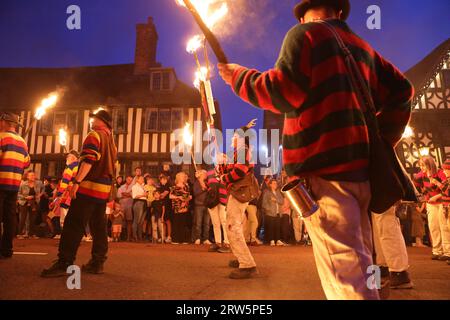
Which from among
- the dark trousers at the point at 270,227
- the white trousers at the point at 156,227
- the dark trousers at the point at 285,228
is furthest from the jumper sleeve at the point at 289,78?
the dark trousers at the point at 285,228

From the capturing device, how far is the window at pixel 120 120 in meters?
18.9

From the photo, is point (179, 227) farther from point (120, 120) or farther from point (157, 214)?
point (120, 120)

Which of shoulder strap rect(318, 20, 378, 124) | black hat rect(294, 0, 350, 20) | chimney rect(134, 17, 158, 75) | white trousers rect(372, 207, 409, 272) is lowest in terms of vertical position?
white trousers rect(372, 207, 409, 272)

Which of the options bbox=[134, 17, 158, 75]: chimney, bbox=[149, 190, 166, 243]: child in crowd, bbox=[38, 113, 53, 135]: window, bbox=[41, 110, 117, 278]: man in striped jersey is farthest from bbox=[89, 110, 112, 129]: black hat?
bbox=[134, 17, 158, 75]: chimney

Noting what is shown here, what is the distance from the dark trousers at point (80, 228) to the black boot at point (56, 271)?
0.17ft

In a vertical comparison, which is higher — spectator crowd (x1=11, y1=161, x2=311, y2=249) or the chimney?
the chimney

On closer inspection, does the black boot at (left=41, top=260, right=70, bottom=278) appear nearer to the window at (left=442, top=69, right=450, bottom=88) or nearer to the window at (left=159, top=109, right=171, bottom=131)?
the window at (left=159, top=109, right=171, bottom=131)

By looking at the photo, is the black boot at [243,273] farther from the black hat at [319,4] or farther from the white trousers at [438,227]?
the white trousers at [438,227]

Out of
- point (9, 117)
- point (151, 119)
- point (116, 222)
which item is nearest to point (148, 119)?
point (151, 119)

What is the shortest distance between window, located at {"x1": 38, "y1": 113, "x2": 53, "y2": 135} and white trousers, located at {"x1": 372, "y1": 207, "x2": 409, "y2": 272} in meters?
19.7

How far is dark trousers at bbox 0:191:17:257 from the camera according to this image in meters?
5.41

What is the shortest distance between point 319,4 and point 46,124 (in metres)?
20.8

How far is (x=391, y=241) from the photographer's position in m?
3.98

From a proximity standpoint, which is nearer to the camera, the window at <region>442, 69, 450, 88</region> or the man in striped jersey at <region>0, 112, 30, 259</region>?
the man in striped jersey at <region>0, 112, 30, 259</region>
